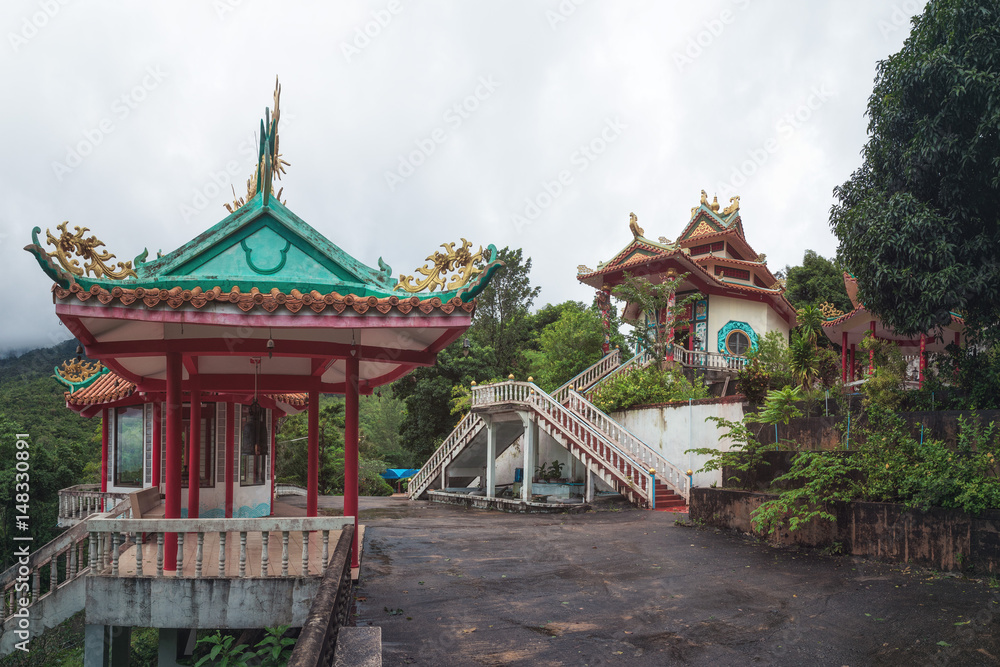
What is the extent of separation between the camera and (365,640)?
4.68 metres

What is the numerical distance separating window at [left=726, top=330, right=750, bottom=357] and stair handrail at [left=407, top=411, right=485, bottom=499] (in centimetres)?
1023

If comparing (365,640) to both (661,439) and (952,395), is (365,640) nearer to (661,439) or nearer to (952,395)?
(952,395)

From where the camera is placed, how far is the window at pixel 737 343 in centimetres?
2644

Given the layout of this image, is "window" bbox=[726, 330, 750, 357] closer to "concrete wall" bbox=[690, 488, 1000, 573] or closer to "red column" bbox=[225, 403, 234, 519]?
"concrete wall" bbox=[690, 488, 1000, 573]

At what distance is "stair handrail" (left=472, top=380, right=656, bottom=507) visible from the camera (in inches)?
677

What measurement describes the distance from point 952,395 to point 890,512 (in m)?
4.00

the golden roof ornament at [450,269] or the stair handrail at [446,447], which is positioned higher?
the golden roof ornament at [450,269]

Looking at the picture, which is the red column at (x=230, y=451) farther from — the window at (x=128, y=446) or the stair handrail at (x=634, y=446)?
the stair handrail at (x=634, y=446)

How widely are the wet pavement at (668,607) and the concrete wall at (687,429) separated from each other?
22.2 feet

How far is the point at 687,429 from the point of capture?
18.7 meters

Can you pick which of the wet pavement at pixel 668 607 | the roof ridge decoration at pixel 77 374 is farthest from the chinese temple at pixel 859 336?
the roof ridge decoration at pixel 77 374

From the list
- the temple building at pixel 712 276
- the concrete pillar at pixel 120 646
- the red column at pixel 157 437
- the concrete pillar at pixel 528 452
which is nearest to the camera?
the concrete pillar at pixel 120 646

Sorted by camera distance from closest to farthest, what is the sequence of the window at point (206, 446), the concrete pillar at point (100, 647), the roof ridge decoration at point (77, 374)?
the concrete pillar at point (100, 647) → the window at point (206, 446) → the roof ridge decoration at point (77, 374)

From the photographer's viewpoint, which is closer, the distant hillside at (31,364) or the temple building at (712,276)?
the temple building at (712,276)
